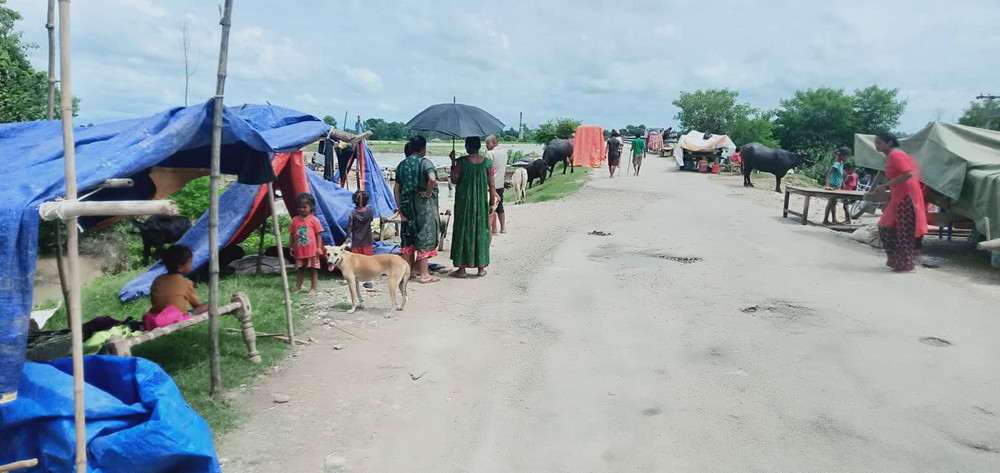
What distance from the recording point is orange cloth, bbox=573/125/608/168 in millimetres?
28641

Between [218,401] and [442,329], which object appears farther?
[442,329]

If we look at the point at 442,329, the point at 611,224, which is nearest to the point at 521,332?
the point at 442,329

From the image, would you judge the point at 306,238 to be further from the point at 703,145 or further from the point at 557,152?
the point at 703,145

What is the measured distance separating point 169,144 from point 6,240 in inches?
50.4

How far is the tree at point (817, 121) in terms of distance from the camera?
46531 millimetres

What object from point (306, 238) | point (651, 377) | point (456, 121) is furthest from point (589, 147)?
point (651, 377)

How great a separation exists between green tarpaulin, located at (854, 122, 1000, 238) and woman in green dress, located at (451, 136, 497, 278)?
6.34 meters

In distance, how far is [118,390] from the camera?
11.7 feet

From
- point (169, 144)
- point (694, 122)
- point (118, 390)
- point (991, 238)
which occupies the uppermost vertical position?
point (694, 122)

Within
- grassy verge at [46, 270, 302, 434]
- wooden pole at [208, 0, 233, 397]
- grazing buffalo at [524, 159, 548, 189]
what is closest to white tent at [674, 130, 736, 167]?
grazing buffalo at [524, 159, 548, 189]

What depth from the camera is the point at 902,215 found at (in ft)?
27.2

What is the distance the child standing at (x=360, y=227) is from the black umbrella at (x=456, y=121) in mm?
1300

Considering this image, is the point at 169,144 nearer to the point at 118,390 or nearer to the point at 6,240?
the point at 6,240

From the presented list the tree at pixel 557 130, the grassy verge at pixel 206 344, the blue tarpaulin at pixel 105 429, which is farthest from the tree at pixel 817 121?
the blue tarpaulin at pixel 105 429
